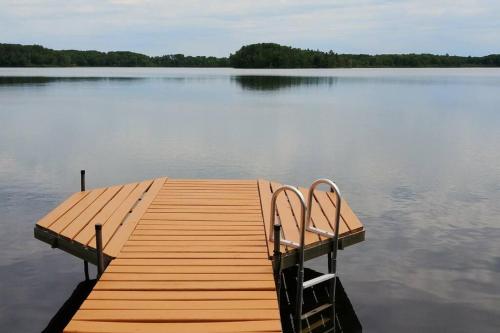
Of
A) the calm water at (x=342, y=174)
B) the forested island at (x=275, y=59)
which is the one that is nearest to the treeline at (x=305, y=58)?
the forested island at (x=275, y=59)

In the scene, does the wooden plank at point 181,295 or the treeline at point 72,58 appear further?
the treeline at point 72,58

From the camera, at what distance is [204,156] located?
18.9 meters

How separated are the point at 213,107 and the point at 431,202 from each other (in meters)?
25.7

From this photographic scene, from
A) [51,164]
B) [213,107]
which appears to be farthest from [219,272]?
[213,107]

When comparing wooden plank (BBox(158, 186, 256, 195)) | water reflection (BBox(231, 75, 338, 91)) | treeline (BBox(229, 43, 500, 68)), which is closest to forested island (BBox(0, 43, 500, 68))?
treeline (BBox(229, 43, 500, 68))

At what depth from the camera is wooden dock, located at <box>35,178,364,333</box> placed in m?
4.96

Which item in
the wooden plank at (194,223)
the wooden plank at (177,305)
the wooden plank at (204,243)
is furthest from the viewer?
the wooden plank at (194,223)

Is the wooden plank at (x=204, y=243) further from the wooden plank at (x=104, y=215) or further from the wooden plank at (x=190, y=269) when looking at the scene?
the wooden plank at (x=190, y=269)

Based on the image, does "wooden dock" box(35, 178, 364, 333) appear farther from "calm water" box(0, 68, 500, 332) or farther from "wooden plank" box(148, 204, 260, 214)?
"calm water" box(0, 68, 500, 332)

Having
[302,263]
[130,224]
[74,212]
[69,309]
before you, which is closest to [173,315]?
[302,263]

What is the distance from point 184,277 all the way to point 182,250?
813mm

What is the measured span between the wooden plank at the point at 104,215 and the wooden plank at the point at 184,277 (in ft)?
3.44

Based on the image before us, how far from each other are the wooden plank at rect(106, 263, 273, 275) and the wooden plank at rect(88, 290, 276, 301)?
1.57 feet

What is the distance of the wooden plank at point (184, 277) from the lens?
18.9 ft
